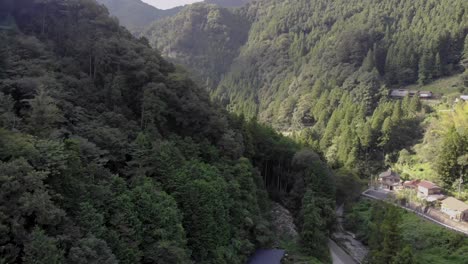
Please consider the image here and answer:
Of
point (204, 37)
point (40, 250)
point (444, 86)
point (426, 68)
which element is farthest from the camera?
point (204, 37)

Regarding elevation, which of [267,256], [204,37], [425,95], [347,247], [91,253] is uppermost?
[204,37]

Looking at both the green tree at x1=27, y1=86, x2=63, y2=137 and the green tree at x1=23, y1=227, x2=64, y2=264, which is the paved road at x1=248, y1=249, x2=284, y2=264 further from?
the green tree at x1=23, y1=227, x2=64, y2=264

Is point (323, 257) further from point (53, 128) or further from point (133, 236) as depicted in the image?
point (53, 128)

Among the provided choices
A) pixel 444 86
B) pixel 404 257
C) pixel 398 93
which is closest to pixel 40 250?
pixel 404 257

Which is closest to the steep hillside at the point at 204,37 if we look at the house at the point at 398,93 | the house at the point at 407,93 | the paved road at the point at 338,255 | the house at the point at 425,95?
the house at the point at 398,93

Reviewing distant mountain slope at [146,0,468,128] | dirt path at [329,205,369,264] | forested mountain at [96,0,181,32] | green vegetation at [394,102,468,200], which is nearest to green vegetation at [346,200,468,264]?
dirt path at [329,205,369,264]

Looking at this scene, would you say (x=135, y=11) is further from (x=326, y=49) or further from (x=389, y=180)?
(x=389, y=180)
